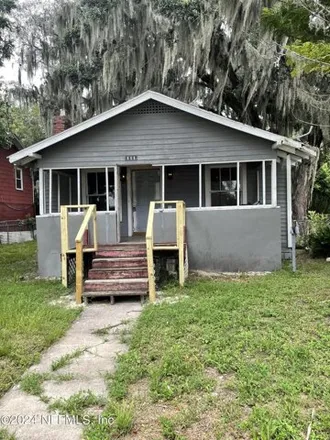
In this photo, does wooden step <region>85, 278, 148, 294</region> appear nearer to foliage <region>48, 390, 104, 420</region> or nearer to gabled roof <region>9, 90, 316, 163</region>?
foliage <region>48, 390, 104, 420</region>

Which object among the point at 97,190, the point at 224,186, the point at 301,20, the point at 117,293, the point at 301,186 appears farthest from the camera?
the point at 301,186

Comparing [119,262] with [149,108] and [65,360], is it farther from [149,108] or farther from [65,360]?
[149,108]

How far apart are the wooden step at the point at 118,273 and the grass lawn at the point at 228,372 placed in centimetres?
139

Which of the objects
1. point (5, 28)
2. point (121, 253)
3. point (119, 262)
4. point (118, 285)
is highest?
point (5, 28)

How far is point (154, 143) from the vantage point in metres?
9.47

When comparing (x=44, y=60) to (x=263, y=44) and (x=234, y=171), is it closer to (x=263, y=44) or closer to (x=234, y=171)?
(x=263, y=44)

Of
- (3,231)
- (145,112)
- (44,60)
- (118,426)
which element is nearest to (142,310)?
(118,426)

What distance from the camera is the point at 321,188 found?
20.0 metres

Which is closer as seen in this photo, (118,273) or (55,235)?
(118,273)

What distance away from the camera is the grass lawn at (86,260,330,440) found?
9.26 ft

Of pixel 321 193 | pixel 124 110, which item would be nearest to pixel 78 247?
pixel 124 110

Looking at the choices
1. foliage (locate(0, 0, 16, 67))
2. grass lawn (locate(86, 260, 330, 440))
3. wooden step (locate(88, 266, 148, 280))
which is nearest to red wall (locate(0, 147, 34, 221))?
foliage (locate(0, 0, 16, 67))

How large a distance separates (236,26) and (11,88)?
369 inches

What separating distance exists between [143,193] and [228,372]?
7.60 meters
